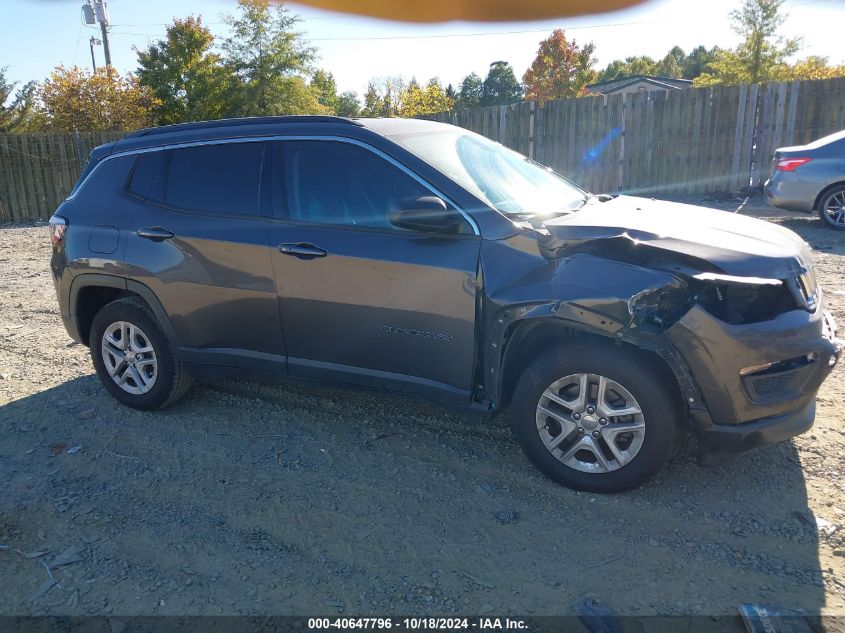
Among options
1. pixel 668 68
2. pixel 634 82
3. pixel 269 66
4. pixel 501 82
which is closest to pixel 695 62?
pixel 668 68

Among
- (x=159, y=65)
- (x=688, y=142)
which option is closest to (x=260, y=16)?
(x=159, y=65)

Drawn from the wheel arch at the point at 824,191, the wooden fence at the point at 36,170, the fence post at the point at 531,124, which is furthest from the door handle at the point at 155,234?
the wooden fence at the point at 36,170

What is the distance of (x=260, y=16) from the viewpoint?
95.1ft

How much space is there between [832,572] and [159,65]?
121ft

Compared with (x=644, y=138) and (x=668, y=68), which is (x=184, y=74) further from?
(x=668, y=68)

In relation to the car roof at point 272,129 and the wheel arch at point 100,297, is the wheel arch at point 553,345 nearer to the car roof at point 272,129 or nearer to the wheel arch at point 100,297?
the car roof at point 272,129

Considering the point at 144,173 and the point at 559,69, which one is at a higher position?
the point at 559,69

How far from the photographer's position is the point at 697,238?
3.33 meters

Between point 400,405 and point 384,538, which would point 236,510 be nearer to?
point 384,538

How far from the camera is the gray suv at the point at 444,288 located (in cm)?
315

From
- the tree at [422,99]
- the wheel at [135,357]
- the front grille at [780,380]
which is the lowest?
the wheel at [135,357]

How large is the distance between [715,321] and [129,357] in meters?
3.86

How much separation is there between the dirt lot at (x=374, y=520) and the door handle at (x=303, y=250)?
1.21 meters

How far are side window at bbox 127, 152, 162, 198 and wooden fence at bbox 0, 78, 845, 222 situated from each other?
12693mm
